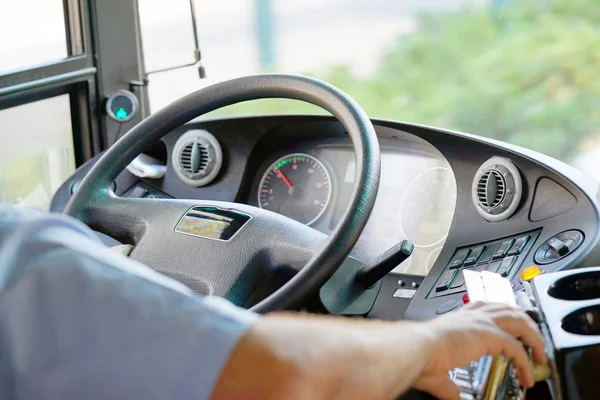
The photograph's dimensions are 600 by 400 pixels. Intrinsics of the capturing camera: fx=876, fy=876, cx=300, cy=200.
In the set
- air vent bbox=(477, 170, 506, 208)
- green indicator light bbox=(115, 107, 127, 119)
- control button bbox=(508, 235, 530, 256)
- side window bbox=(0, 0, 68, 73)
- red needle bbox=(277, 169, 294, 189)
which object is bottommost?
control button bbox=(508, 235, 530, 256)

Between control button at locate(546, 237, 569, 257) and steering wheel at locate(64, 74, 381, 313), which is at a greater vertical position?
steering wheel at locate(64, 74, 381, 313)

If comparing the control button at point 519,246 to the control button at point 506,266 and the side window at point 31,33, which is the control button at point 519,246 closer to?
the control button at point 506,266

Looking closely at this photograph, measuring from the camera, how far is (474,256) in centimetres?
151

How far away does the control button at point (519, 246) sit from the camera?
1.41 metres

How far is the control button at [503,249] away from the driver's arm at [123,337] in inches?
36.2

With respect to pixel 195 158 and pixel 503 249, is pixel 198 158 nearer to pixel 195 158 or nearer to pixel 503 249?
pixel 195 158

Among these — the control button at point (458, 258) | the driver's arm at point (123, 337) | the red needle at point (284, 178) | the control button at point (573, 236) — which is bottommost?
the control button at point (458, 258)

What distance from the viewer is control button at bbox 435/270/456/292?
1.45 m

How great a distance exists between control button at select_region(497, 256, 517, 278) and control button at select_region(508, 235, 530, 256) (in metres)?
0.01

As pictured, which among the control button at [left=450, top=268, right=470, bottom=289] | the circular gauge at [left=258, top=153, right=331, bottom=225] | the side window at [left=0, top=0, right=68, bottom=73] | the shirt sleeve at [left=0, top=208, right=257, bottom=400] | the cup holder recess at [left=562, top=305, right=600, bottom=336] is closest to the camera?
the shirt sleeve at [left=0, top=208, right=257, bottom=400]

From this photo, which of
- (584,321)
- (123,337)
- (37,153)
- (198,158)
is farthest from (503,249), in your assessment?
(37,153)

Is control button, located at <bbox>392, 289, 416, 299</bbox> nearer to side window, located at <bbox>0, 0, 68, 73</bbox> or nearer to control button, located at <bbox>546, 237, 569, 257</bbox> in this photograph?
control button, located at <bbox>546, 237, 569, 257</bbox>

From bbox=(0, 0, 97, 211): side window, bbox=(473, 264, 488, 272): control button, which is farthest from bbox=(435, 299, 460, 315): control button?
bbox=(0, 0, 97, 211): side window

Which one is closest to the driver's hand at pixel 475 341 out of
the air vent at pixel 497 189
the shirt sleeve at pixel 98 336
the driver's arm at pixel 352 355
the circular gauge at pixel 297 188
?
the driver's arm at pixel 352 355
